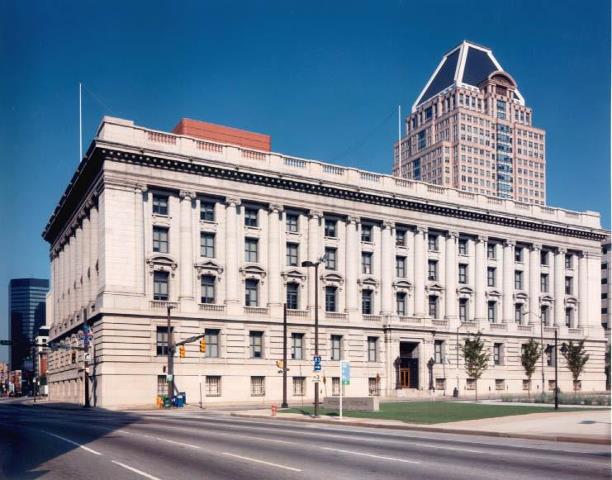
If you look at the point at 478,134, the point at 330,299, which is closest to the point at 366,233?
the point at 330,299

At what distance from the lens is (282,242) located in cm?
6694

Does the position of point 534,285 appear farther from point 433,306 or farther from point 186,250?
point 186,250

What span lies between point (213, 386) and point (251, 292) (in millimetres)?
9144

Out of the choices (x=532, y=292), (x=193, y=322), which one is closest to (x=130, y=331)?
(x=193, y=322)

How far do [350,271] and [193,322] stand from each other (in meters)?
17.1

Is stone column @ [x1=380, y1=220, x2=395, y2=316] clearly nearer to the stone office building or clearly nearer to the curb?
the stone office building

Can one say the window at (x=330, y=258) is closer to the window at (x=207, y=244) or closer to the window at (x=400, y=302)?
the window at (x=400, y=302)

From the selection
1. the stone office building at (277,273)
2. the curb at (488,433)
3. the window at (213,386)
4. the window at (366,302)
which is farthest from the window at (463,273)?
the curb at (488,433)

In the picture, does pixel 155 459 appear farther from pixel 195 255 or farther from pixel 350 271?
pixel 350 271

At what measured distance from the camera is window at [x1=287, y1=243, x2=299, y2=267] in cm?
6781

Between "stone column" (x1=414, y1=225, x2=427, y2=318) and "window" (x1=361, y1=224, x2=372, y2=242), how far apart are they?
5463mm

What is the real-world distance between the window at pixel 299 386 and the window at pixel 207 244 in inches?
549

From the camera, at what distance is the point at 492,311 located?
8144cm

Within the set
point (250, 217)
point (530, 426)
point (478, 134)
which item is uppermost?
point (478, 134)
